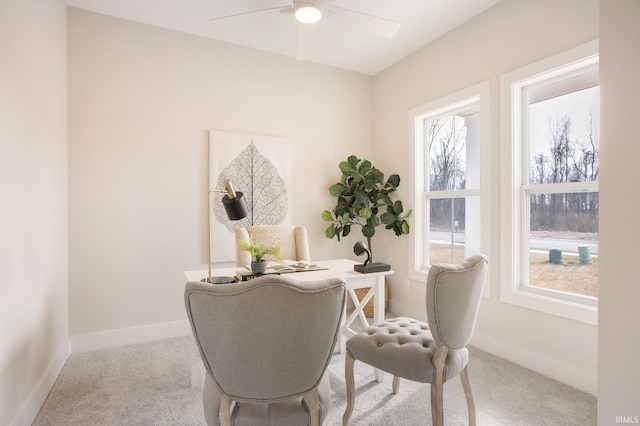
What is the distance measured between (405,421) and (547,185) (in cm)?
200

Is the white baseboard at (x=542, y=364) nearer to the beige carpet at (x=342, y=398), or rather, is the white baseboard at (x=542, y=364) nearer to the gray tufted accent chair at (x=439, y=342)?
the beige carpet at (x=342, y=398)

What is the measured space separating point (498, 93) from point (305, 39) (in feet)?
5.52

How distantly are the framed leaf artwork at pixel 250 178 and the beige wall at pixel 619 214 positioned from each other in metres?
2.94

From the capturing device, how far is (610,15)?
1.25 metres

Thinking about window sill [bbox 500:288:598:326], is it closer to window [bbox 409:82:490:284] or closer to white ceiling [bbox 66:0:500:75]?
window [bbox 409:82:490:284]

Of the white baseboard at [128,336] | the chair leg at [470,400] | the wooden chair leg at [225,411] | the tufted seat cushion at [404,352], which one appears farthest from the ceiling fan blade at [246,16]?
the white baseboard at [128,336]

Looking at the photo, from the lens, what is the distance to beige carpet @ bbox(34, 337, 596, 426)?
6.48 ft

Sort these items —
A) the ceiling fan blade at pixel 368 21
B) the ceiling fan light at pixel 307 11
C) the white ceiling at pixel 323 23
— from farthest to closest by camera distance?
the white ceiling at pixel 323 23 < the ceiling fan blade at pixel 368 21 < the ceiling fan light at pixel 307 11

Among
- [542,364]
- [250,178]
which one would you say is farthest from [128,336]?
[542,364]

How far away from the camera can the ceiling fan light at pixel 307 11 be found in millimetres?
2250

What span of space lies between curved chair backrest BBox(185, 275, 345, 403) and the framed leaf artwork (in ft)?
7.90

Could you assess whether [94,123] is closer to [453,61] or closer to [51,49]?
[51,49]

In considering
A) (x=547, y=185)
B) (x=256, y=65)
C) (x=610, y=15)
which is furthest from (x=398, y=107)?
(x=610, y=15)

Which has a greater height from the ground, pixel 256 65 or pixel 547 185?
pixel 256 65
